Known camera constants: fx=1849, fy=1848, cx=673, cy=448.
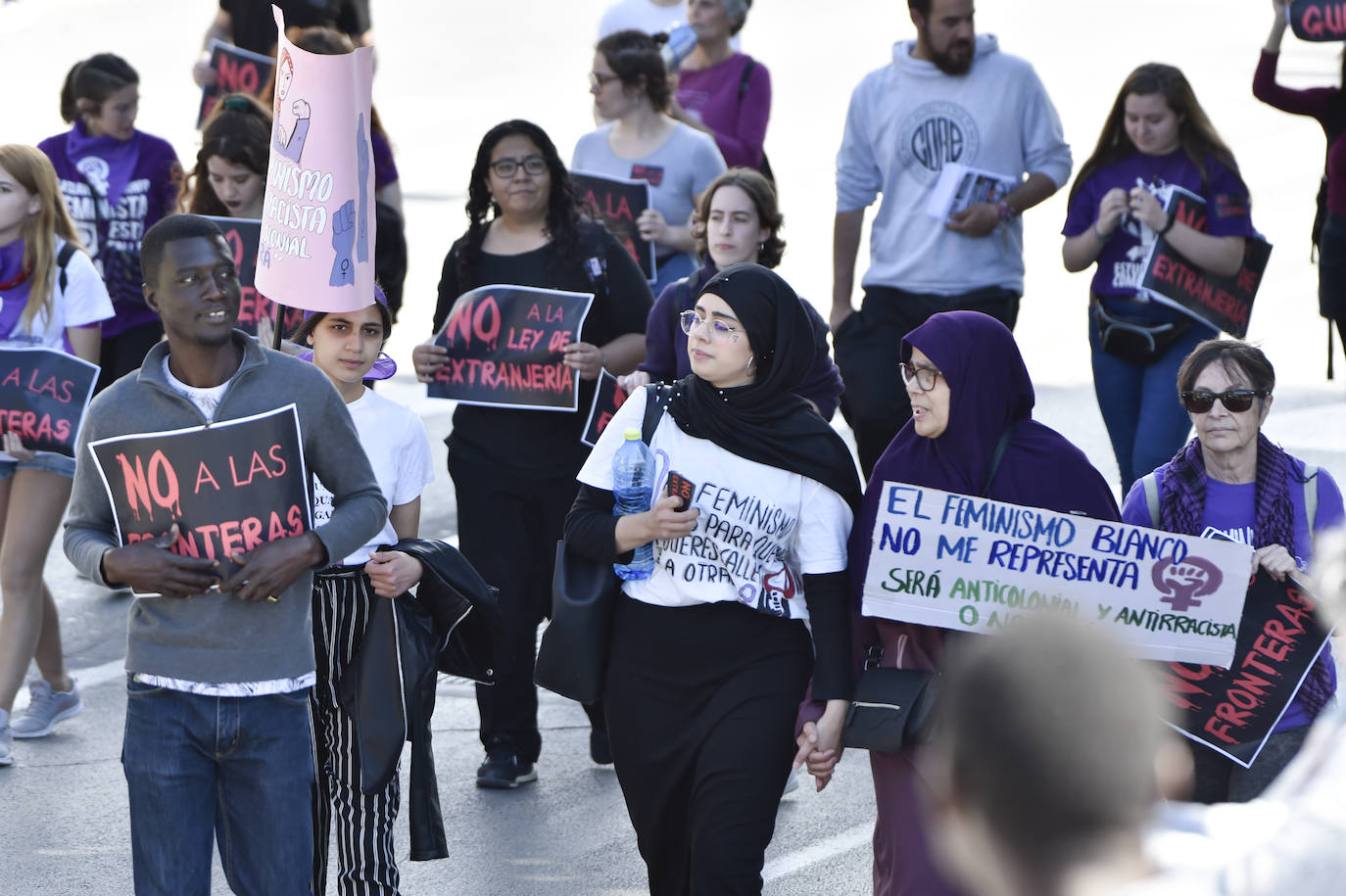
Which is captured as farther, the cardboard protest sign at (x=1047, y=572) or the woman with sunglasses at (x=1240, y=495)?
the woman with sunglasses at (x=1240, y=495)

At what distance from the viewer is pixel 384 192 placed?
26.3 feet

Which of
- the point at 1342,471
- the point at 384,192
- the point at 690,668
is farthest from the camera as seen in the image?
the point at 1342,471

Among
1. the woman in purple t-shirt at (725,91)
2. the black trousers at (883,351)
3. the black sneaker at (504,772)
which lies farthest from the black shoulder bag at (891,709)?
the woman in purple t-shirt at (725,91)

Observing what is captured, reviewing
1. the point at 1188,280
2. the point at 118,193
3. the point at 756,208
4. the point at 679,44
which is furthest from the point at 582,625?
the point at 679,44

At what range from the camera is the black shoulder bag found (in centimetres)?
441

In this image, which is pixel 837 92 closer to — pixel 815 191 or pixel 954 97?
pixel 815 191

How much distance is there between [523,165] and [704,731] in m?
2.50

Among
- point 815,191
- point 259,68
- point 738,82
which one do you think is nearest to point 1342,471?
→ point 738,82

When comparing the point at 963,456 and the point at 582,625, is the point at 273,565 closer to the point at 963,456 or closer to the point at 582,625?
the point at 582,625

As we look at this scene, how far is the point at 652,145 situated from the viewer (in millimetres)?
7980

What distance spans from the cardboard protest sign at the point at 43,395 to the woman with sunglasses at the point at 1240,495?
3490mm

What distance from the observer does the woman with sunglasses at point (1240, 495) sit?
4.79 m

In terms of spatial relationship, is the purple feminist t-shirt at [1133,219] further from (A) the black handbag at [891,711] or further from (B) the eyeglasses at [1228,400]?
(A) the black handbag at [891,711]

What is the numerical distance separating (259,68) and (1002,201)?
3.73 m
